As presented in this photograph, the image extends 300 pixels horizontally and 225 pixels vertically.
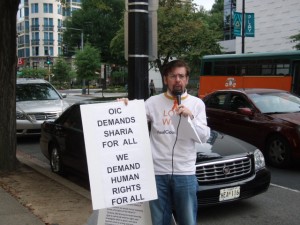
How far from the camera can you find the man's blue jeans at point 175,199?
11.9 feet

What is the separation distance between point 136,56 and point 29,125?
8.40 metres

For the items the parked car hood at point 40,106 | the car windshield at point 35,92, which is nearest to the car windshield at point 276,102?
the parked car hood at point 40,106

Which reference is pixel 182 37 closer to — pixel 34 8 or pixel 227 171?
pixel 227 171

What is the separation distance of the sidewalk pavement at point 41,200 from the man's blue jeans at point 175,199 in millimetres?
1231

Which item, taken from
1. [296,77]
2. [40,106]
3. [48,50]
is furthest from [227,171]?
[48,50]

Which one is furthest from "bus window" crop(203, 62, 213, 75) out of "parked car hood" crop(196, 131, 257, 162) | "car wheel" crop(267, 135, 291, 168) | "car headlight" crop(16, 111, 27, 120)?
"parked car hood" crop(196, 131, 257, 162)

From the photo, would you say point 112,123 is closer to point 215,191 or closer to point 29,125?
point 215,191

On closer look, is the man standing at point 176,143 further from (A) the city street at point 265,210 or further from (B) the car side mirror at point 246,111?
(B) the car side mirror at point 246,111

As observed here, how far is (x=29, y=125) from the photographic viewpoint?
487 inches

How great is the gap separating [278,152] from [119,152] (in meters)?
5.96

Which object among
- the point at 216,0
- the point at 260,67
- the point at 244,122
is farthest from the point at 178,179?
the point at 216,0

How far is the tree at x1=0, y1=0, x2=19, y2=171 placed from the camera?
7.88 metres

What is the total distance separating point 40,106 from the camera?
12844mm

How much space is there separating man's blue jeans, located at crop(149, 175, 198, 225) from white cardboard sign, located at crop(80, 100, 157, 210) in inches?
4.4
